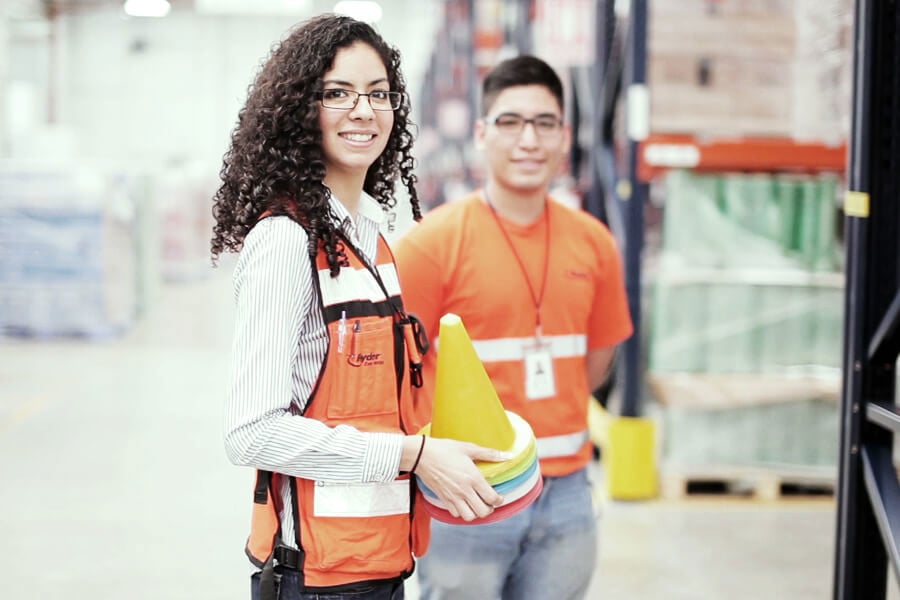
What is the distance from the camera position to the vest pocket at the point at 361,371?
176 centimetres

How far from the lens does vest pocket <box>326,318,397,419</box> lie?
176 centimetres

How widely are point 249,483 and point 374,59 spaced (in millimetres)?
4940

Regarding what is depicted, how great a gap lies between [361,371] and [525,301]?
1.00 meters

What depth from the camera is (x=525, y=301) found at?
8.85 ft

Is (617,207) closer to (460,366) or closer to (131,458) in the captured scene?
(131,458)

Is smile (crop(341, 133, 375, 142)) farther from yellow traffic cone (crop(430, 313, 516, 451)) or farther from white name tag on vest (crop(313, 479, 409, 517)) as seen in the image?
white name tag on vest (crop(313, 479, 409, 517))

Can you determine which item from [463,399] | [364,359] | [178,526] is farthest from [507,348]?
[178,526]

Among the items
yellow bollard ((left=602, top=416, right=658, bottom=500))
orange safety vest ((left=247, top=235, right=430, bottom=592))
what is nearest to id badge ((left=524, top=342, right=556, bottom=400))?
orange safety vest ((left=247, top=235, right=430, bottom=592))

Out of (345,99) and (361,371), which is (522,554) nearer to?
(361,371)

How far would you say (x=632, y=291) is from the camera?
231 inches

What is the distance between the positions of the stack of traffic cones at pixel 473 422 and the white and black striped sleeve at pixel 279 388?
0.45 feet

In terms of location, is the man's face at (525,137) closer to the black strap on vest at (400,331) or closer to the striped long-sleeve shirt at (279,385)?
the black strap on vest at (400,331)

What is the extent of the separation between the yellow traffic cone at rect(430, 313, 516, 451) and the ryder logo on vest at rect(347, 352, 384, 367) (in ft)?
0.41

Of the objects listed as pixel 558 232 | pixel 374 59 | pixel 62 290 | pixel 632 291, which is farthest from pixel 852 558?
pixel 62 290
